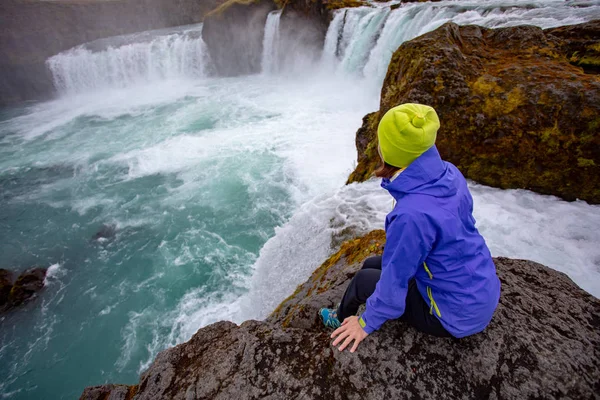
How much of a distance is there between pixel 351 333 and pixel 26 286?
37.8 feet

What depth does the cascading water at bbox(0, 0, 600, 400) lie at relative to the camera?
5.59m

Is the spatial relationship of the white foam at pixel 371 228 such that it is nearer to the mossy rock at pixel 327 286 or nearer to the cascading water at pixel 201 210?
the cascading water at pixel 201 210

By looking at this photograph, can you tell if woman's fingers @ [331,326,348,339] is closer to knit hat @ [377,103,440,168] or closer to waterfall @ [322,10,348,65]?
knit hat @ [377,103,440,168]

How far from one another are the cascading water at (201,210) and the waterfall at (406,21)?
0.10m

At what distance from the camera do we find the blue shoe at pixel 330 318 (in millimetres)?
2760

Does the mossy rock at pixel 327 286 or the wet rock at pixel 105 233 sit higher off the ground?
the mossy rock at pixel 327 286

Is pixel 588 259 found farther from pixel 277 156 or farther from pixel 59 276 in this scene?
pixel 59 276

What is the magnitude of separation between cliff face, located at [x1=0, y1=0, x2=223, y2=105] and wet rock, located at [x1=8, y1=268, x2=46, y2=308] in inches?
1304

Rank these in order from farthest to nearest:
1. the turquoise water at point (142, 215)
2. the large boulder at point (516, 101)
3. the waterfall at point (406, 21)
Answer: the waterfall at point (406, 21), the turquoise water at point (142, 215), the large boulder at point (516, 101)

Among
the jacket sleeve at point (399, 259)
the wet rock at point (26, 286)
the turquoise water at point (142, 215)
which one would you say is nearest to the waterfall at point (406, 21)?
the turquoise water at point (142, 215)

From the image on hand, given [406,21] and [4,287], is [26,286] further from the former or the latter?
[406,21]

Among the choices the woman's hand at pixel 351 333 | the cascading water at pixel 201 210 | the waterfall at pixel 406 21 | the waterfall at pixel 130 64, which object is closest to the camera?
the woman's hand at pixel 351 333

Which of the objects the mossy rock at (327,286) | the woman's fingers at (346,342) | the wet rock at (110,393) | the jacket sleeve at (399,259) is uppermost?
the jacket sleeve at (399,259)

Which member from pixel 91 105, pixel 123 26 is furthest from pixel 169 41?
pixel 123 26
